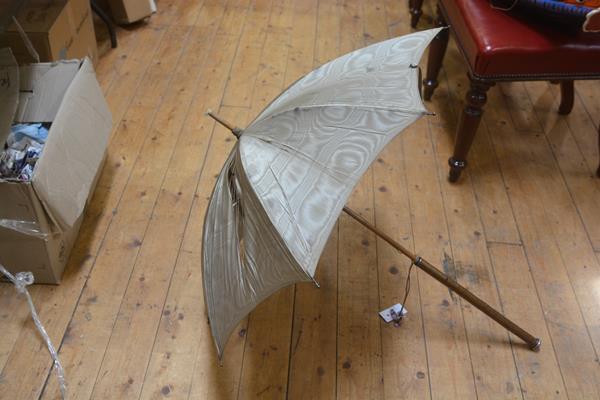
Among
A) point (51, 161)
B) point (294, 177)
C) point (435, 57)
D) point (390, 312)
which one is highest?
point (294, 177)

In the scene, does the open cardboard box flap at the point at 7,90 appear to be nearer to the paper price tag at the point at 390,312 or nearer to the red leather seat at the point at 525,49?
the paper price tag at the point at 390,312

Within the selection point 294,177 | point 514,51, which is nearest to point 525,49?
point 514,51

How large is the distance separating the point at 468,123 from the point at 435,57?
0.49 metres

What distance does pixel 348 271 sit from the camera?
5.35 feet

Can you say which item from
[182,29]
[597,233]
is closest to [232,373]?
[597,233]

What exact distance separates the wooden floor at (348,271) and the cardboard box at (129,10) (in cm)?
29

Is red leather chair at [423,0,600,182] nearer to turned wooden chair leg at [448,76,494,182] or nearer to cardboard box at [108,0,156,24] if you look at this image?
turned wooden chair leg at [448,76,494,182]

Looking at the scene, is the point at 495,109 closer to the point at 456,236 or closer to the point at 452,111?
the point at 452,111

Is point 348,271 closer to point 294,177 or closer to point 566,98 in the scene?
point 294,177

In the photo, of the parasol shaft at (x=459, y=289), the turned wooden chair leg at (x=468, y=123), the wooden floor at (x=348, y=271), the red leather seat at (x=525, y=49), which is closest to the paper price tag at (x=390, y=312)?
the wooden floor at (x=348, y=271)

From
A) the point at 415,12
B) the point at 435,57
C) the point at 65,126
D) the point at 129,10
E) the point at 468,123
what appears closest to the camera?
the point at 65,126

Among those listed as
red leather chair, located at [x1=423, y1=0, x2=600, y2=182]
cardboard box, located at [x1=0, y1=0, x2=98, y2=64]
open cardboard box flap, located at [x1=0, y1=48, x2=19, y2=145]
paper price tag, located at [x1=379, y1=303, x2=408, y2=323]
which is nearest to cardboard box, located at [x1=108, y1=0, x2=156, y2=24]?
cardboard box, located at [x1=0, y1=0, x2=98, y2=64]

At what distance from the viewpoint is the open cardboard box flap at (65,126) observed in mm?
1408

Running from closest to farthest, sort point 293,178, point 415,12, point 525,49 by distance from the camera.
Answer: point 293,178, point 525,49, point 415,12
